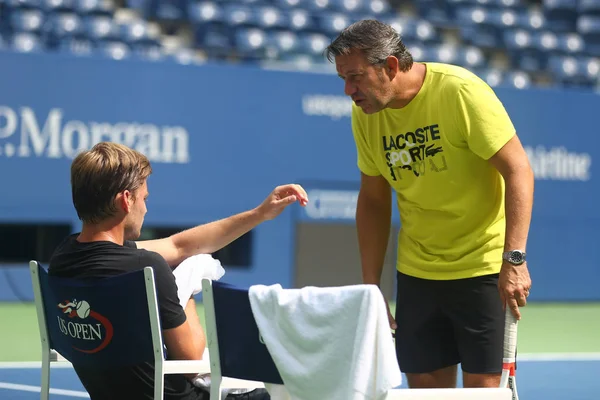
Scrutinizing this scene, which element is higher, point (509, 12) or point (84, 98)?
point (509, 12)

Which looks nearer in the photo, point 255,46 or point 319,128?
point 319,128

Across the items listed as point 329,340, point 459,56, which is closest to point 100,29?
point 459,56

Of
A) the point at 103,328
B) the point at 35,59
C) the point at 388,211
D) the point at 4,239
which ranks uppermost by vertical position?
the point at 35,59

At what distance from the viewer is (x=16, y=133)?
8.98 meters

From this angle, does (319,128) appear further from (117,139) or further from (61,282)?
(61,282)

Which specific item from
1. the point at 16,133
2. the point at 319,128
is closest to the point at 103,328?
the point at 16,133

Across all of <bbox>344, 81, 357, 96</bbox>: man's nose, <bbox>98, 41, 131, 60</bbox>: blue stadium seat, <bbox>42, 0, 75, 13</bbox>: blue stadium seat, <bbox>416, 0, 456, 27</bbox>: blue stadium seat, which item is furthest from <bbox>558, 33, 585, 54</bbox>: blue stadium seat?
<bbox>344, 81, 357, 96</bbox>: man's nose

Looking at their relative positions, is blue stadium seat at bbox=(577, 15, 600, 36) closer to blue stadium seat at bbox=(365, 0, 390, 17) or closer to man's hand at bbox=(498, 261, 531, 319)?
blue stadium seat at bbox=(365, 0, 390, 17)

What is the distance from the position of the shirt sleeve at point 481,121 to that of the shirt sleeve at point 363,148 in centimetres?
51

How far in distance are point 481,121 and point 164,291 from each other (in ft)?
3.98

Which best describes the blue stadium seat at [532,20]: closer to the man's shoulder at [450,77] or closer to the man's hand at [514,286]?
the man's shoulder at [450,77]

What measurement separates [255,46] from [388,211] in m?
7.98

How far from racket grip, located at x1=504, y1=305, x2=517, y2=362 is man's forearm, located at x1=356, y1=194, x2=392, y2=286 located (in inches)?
30.9

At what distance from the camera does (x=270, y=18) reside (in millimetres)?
12422
